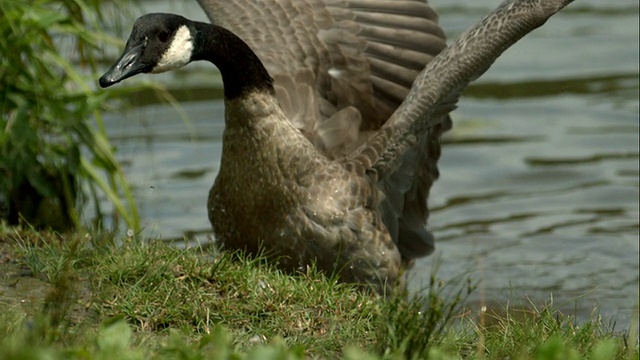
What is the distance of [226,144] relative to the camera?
671cm

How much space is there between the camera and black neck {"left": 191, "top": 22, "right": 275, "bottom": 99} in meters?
6.59

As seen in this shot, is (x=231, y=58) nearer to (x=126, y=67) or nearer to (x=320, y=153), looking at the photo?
(x=126, y=67)

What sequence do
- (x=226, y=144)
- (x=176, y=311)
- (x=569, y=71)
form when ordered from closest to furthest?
1. (x=176, y=311)
2. (x=226, y=144)
3. (x=569, y=71)

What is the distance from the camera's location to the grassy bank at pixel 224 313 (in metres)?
4.06

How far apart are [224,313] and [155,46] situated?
6.23ft

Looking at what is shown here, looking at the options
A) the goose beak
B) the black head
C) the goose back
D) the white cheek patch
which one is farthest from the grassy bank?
the goose back

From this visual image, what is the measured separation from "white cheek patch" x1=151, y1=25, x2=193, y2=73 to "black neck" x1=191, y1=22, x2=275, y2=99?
50mm

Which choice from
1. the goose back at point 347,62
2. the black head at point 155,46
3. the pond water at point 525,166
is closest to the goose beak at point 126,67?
the black head at point 155,46

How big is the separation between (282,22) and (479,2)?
6.61 metres

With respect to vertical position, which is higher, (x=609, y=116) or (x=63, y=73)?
(x=63, y=73)

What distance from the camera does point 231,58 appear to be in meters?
6.61

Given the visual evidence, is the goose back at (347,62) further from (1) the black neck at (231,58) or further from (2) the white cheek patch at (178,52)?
(2) the white cheek patch at (178,52)

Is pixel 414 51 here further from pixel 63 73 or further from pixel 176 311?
pixel 176 311

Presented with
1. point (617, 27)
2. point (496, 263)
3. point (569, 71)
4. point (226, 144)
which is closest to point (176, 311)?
point (226, 144)
